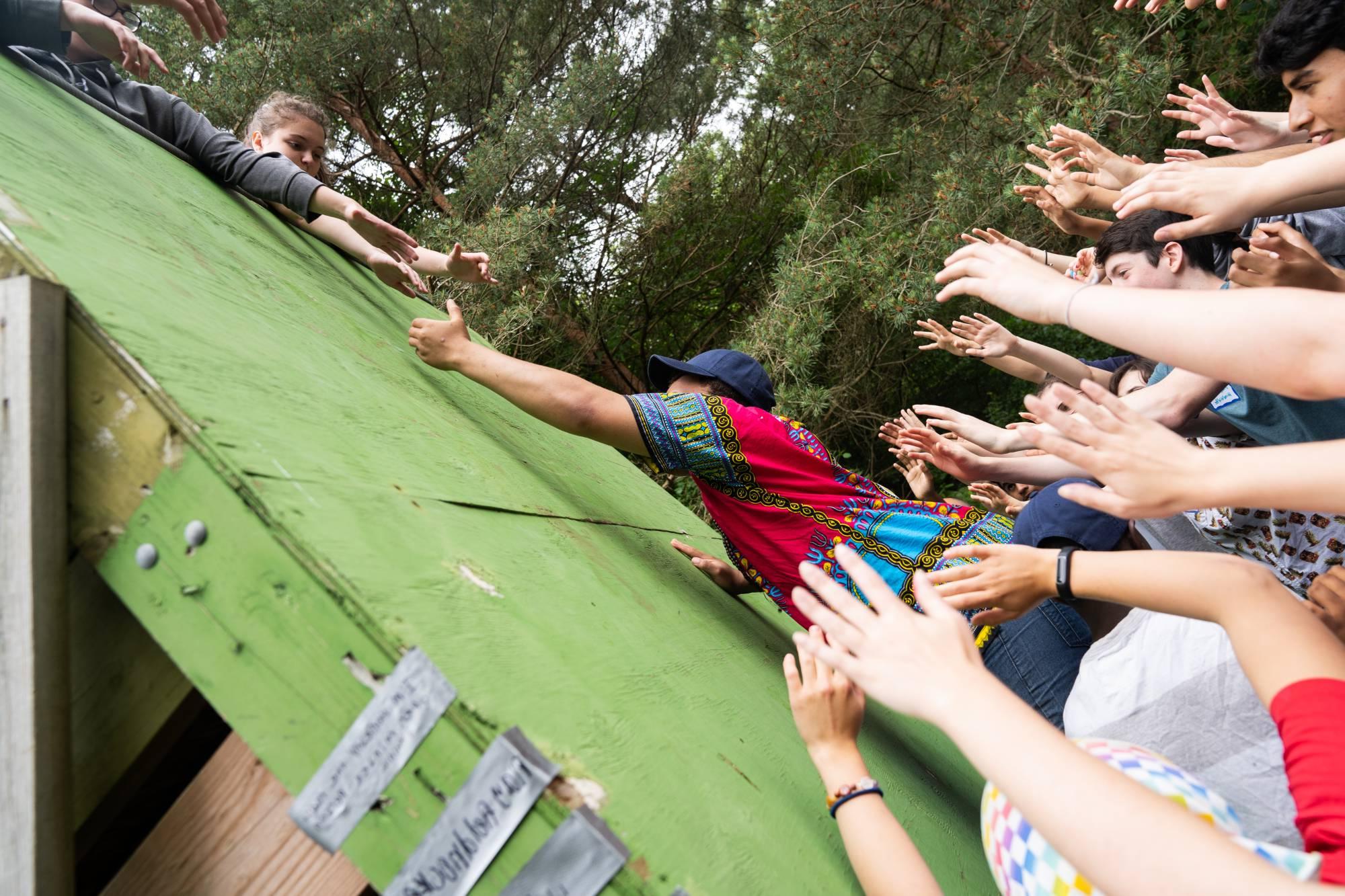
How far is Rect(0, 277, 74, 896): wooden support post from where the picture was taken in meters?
0.98

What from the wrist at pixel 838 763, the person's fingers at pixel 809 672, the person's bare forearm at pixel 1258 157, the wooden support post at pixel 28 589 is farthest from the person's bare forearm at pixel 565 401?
the person's bare forearm at pixel 1258 157

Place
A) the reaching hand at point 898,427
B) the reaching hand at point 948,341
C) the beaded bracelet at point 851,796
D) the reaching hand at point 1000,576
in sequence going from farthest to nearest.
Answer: the reaching hand at point 948,341
the reaching hand at point 898,427
the reaching hand at point 1000,576
the beaded bracelet at point 851,796

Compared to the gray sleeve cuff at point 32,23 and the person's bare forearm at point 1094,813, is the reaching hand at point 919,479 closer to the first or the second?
the person's bare forearm at point 1094,813

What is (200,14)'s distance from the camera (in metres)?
2.49

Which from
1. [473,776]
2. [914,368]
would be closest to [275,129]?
[473,776]

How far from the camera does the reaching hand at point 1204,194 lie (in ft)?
5.18

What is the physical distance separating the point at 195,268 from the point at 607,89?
22.1 ft

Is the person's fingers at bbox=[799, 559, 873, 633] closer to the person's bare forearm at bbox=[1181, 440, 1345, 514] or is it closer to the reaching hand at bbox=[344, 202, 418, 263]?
the person's bare forearm at bbox=[1181, 440, 1345, 514]

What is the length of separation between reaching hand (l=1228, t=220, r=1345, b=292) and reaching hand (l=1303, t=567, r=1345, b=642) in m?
0.55

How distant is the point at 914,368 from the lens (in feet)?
32.1

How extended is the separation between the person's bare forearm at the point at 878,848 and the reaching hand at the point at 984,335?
2.11m

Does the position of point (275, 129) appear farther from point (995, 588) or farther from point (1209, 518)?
point (1209, 518)

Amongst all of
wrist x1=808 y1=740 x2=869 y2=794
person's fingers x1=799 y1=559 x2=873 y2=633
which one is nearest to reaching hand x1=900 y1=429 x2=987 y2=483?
wrist x1=808 y1=740 x2=869 y2=794

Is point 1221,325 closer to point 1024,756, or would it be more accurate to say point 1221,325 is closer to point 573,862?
point 1024,756
